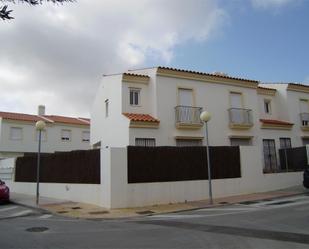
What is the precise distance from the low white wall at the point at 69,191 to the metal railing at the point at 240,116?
1101 centimetres

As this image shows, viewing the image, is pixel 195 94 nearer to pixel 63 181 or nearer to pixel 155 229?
pixel 63 181

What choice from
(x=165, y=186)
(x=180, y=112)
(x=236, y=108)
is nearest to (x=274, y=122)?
(x=236, y=108)

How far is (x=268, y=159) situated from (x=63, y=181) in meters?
14.0

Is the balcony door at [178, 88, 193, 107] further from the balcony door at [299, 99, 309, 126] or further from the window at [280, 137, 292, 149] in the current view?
the balcony door at [299, 99, 309, 126]

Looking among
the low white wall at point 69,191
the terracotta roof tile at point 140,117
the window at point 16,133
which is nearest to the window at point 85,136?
the window at point 16,133

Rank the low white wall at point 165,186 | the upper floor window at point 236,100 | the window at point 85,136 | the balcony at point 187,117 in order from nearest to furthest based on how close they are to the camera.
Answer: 1. the low white wall at point 165,186
2. the balcony at point 187,117
3. the upper floor window at point 236,100
4. the window at point 85,136

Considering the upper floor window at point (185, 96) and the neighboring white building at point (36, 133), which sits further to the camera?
the neighboring white building at point (36, 133)

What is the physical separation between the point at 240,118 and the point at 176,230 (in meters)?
15.6

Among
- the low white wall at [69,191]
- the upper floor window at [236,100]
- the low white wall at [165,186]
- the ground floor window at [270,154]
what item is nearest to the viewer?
the low white wall at [165,186]

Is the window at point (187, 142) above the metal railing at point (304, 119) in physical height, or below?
below

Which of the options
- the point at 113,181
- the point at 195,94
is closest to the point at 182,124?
the point at 195,94

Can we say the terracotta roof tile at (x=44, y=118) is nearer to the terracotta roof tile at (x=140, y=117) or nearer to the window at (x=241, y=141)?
the terracotta roof tile at (x=140, y=117)

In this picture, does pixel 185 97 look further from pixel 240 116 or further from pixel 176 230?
pixel 176 230

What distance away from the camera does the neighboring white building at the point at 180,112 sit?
21.8m
